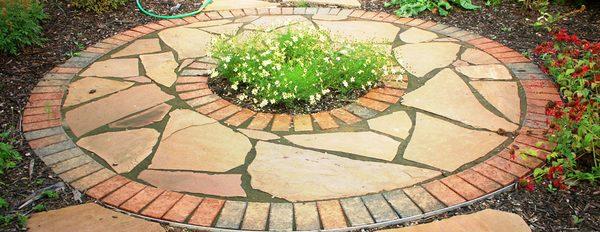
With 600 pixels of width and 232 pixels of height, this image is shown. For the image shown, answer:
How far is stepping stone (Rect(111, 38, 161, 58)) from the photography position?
13.9 ft

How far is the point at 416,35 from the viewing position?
14.9 ft

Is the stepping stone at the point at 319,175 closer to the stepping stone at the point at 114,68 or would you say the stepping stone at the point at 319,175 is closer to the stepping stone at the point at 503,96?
the stepping stone at the point at 503,96

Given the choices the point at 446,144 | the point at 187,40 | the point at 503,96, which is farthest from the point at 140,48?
the point at 503,96

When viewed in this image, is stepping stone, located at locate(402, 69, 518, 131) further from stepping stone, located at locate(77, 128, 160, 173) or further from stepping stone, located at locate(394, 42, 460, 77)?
stepping stone, located at locate(77, 128, 160, 173)

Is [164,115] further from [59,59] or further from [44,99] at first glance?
[59,59]

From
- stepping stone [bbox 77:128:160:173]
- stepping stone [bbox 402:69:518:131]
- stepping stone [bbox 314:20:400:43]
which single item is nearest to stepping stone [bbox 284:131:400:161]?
stepping stone [bbox 402:69:518:131]

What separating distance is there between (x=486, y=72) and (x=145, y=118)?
2.40 metres

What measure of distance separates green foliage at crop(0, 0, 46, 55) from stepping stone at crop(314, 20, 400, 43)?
92.2 inches

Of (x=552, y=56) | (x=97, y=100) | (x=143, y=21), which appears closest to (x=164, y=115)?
(x=97, y=100)

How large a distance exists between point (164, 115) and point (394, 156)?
4.77ft

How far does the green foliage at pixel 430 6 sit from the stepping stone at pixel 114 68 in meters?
2.47

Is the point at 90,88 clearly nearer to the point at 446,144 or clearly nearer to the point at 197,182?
the point at 197,182

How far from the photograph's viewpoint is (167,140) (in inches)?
120

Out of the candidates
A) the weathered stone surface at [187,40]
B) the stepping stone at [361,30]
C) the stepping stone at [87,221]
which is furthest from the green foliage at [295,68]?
the stepping stone at [87,221]
